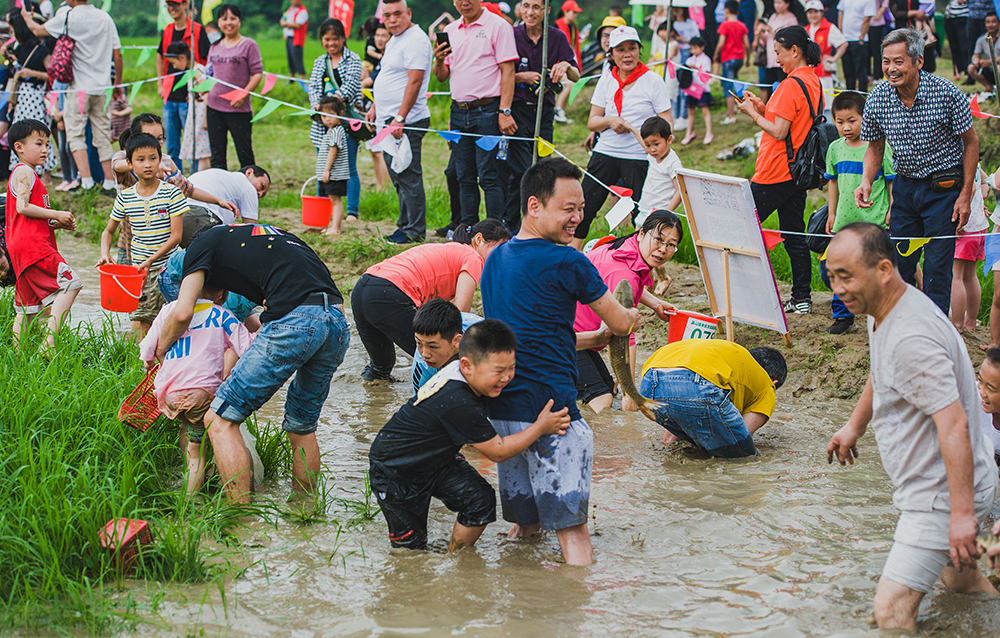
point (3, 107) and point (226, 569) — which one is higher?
point (3, 107)

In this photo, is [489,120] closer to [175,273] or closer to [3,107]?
[175,273]

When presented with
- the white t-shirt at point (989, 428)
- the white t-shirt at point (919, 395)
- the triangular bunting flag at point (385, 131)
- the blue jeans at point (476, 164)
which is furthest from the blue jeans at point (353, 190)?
the white t-shirt at point (919, 395)

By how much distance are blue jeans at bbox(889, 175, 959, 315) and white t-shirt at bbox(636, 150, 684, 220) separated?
1839 mm

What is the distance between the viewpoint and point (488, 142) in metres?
8.32

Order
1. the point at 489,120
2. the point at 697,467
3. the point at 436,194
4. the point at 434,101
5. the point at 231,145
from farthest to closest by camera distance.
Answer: the point at 434,101
the point at 231,145
the point at 436,194
the point at 489,120
the point at 697,467

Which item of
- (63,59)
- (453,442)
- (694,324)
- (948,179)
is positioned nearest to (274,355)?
(453,442)

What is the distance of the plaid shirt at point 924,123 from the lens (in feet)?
18.9

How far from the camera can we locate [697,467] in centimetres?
520

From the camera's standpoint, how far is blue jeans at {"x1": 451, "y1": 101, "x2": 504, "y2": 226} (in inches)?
334

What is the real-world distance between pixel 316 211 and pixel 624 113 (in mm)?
3220

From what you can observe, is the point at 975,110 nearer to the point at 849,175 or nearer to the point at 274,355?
the point at 849,175

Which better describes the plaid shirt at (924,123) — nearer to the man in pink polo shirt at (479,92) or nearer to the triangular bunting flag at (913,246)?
the triangular bunting flag at (913,246)

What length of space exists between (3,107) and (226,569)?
1008 cm

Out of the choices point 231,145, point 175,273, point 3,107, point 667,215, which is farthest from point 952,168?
point 231,145
